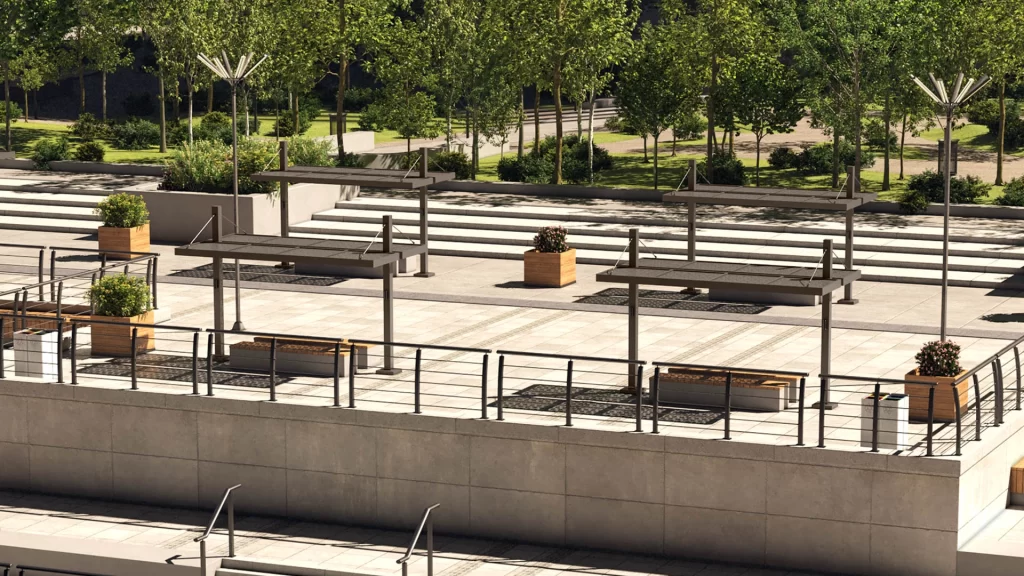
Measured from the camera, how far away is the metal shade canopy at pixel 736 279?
24766 mm

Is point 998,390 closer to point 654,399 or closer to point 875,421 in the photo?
point 875,421

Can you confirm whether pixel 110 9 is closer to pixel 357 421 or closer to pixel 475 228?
pixel 475 228

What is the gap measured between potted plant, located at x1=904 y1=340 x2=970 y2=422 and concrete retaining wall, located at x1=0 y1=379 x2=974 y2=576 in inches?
47.3

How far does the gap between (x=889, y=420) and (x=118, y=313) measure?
540 inches

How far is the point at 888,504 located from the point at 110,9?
40.2 m

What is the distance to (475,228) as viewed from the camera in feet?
137

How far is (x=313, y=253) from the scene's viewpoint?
90.9ft

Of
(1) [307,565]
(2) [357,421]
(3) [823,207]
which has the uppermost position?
(3) [823,207]

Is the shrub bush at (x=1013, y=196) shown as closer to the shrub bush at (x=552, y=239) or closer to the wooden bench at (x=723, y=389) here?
the shrub bush at (x=552, y=239)

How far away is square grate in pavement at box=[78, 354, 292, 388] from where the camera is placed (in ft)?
87.1

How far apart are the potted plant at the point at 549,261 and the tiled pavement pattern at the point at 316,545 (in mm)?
12153

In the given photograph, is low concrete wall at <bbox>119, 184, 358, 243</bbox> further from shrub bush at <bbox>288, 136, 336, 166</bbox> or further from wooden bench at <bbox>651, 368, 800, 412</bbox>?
wooden bench at <bbox>651, 368, 800, 412</bbox>

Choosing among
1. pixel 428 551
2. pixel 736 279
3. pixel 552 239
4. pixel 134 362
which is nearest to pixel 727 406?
pixel 736 279

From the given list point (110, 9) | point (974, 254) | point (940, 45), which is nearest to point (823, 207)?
point (974, 254)
